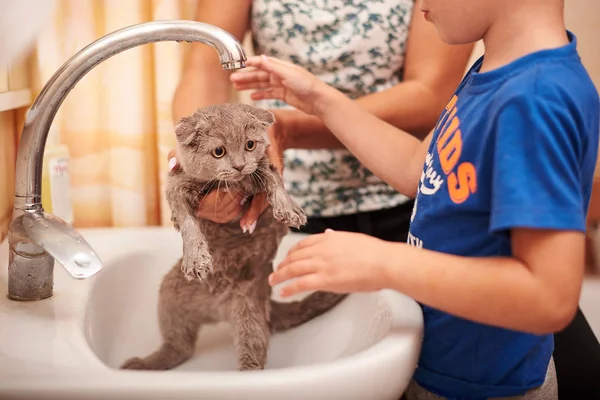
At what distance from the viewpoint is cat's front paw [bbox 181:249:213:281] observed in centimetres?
59

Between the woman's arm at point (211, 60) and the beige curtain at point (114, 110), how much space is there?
0.07 metres

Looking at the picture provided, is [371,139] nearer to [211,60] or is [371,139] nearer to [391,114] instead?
[391,114]

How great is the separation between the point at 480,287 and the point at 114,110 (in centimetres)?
81

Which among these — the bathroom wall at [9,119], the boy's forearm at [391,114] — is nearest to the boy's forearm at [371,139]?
the boy's forearm at [391,114]

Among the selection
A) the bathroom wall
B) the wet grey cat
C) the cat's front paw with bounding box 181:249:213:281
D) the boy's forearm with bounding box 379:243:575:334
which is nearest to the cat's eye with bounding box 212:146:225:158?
the wet grey cat

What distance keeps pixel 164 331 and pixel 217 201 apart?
21cm

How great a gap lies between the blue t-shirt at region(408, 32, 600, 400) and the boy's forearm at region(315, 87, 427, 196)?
14 centimetres

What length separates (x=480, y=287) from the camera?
0.53 metres

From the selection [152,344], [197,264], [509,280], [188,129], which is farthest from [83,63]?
[509,280]

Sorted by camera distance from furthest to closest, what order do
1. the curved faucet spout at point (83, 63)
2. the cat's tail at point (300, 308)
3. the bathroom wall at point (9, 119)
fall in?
the bathroom wall at point (9, 119)
the cat's tail at point (300, 308)
the curved faucet spout at point (83, 63)

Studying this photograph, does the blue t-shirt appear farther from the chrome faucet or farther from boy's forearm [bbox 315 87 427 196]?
the chrome faucet

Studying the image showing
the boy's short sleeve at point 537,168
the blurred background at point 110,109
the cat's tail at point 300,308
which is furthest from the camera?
the blurred background at point 110,109

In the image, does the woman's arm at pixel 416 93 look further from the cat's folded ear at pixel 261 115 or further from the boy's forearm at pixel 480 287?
the boy's forearm at pixel 480 287

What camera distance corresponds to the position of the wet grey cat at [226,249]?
64 cm
